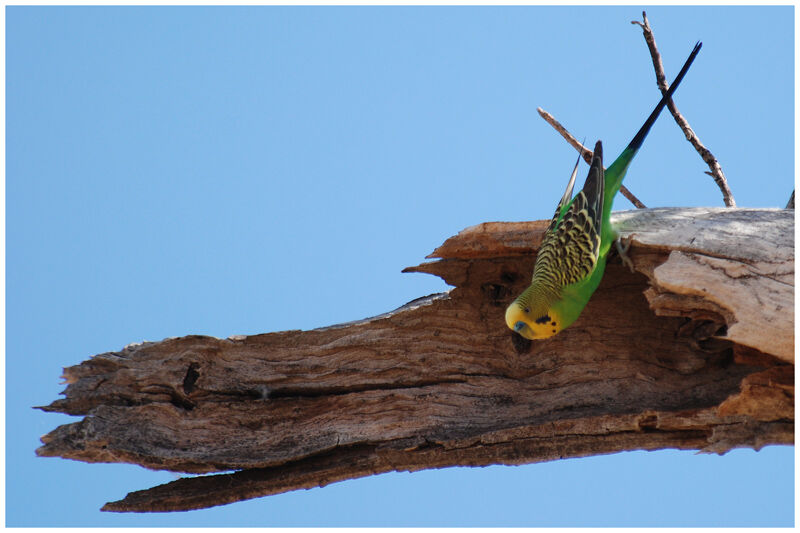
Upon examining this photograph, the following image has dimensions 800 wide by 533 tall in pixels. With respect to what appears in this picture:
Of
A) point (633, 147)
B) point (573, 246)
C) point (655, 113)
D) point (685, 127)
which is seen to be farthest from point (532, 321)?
point (685, 127)

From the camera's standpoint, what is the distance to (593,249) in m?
4.46

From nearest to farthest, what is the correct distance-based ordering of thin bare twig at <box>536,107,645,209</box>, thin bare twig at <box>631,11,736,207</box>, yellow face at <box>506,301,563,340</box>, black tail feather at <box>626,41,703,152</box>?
yellow face at <box>506,301,563,340</box> < black tail feather at <box>626,41,703,152</box> < thin bare twig at <box>631,11,736,207</box> < thin bare twig at <box>536,107,645,209</box>

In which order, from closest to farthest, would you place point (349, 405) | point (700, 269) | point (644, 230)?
1. point (700, 269)
2. point (644, 230)
3. point (349, 405)

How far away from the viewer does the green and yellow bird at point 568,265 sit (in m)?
4.38

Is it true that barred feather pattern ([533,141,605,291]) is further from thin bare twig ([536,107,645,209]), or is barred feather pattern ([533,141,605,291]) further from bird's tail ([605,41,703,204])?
thin bare twig ([536,107,645,209])

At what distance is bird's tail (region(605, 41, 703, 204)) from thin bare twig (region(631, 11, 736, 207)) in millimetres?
252

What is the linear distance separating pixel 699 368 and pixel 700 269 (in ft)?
2.56

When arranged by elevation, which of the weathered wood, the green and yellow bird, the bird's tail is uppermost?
the bird's tail

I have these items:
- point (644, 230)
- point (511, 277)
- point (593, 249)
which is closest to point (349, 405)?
point (511, 277)

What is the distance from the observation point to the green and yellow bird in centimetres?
438

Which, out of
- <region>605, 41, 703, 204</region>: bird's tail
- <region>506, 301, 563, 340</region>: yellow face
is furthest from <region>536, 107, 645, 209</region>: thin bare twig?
<region>506, 301, 563, 340</region>: yellow face

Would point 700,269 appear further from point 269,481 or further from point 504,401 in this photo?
point 269,481

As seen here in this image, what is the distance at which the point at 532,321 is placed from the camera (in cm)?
437

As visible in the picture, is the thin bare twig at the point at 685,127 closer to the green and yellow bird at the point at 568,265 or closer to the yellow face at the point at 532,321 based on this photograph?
the green and yellow bird at the point at 568,265
